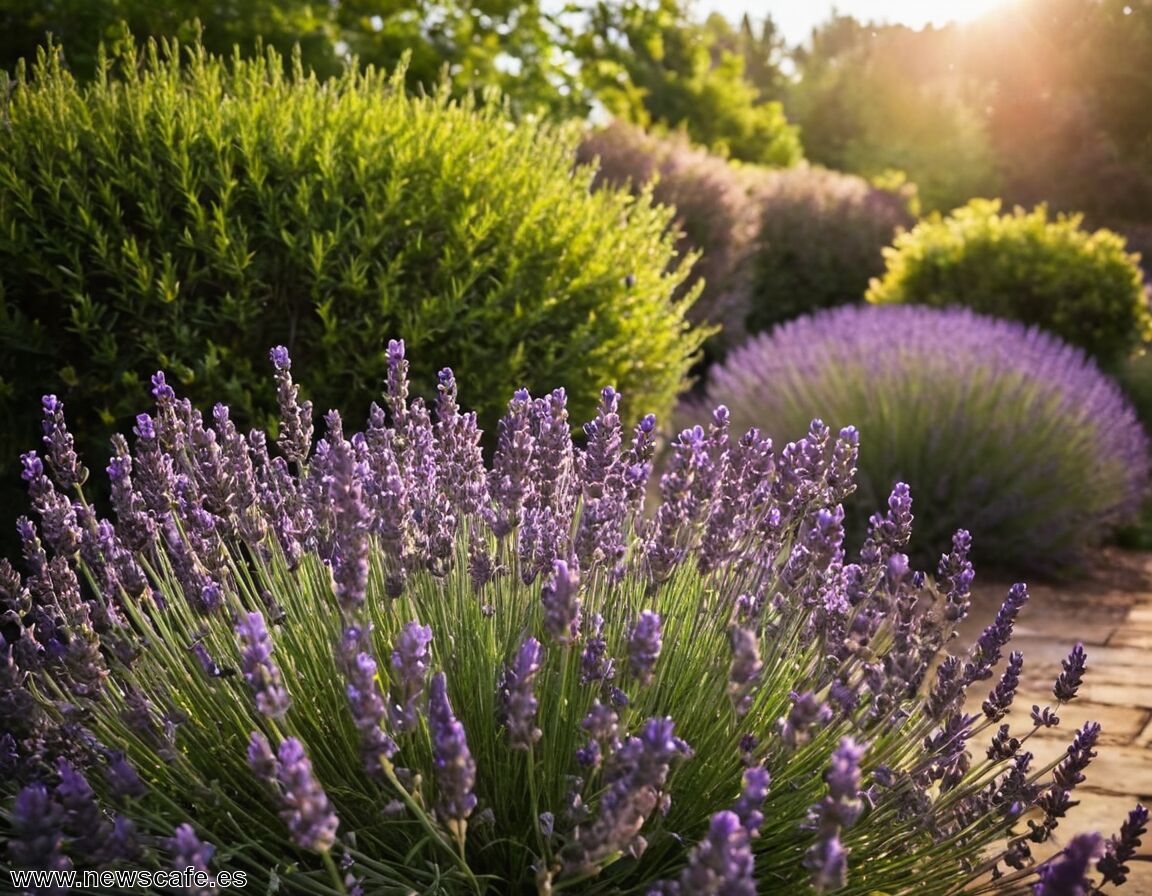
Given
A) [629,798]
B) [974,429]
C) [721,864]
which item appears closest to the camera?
[721,864]

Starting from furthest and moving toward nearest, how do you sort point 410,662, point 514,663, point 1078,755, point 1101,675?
point 1101,675
point 1078,755
point 514,663
point 410,662

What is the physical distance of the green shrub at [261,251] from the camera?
12.0 ft

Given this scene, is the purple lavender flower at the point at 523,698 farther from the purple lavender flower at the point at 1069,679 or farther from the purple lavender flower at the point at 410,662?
the purple lavender flower at the point at 1069,679

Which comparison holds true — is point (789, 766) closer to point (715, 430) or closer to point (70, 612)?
point (715, 430)

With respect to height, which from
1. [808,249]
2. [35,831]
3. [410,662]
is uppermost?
[410,662]

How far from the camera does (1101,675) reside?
4.71 meters

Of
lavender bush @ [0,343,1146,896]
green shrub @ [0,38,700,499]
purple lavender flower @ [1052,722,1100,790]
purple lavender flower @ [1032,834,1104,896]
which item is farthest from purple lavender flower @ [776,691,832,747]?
green shrub @ [0,38,700,499]

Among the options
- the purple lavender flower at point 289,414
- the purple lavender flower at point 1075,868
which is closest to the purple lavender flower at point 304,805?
the purple lavender flower at point 1075,868

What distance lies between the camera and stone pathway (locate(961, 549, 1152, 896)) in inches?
129

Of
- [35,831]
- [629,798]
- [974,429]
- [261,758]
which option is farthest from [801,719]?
[974,429]

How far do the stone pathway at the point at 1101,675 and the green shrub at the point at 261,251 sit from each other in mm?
2201

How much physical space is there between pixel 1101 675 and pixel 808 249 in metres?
11.1

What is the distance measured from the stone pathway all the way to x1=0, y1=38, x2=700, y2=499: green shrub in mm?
2201

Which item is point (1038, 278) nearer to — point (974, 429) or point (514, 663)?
point (974, 429)
